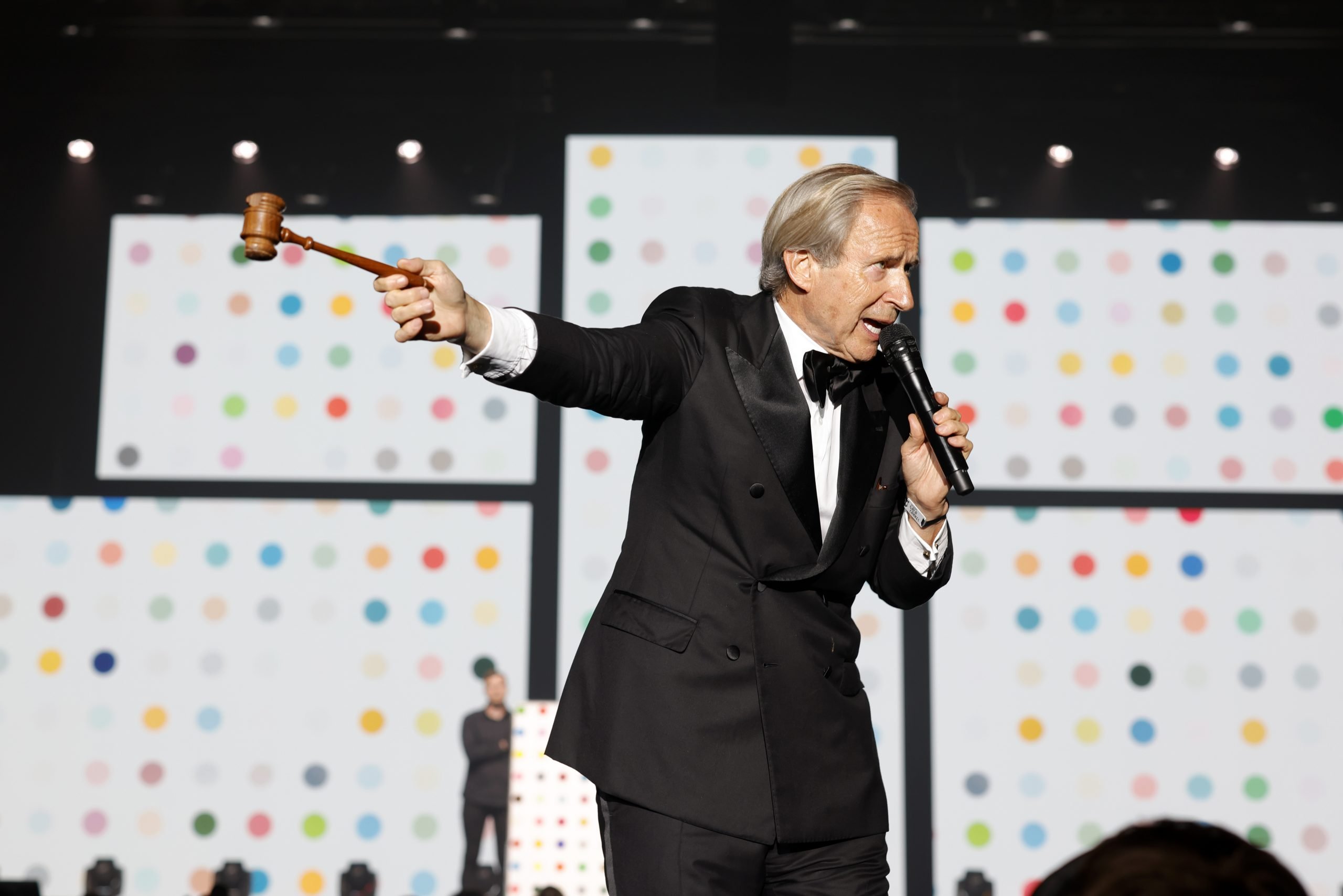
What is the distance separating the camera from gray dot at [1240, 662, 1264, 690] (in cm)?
537

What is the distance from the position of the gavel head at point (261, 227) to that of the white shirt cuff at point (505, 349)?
0.24m

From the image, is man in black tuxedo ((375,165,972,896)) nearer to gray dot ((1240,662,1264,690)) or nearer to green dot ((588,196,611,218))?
green dot ((588,196,611,218))

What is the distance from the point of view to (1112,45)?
590cm

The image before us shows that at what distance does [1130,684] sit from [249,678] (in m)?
3.84

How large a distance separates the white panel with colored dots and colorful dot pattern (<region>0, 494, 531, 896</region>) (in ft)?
0.66

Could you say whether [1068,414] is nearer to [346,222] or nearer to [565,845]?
[565,845]

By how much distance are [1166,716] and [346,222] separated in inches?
169

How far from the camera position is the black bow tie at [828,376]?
171 centimetres

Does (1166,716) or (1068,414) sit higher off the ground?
(1068,414)

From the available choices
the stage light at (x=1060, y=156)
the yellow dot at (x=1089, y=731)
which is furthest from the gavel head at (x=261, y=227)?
the stage light at (x=1060, y=156)

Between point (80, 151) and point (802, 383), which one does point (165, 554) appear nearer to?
point (80, 151)

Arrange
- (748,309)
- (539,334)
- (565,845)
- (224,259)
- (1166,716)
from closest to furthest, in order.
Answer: (539,334) < (748,309) < (565,845) < (1166,716) < (224,259)

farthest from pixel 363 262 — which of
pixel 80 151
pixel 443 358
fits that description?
pixel 80 151

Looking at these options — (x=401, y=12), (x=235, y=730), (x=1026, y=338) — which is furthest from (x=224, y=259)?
(x=1026, y=338)
